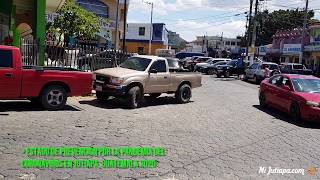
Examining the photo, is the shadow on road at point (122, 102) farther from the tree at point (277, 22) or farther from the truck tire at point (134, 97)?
the tree at point (277, 22)

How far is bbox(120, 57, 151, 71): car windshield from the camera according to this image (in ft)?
47.9

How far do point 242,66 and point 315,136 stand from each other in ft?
94.3

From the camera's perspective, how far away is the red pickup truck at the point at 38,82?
10922 millimetres

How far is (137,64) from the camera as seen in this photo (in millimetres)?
14789

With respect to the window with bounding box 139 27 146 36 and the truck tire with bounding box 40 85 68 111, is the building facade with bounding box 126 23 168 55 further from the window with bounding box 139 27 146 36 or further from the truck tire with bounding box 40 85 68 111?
the truck tire with bounding box 40 85 68 111

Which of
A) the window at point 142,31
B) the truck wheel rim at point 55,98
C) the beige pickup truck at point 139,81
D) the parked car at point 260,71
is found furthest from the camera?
the window at point 142,31

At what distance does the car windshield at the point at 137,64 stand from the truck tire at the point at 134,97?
949 mm

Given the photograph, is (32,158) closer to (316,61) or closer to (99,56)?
(99,56)

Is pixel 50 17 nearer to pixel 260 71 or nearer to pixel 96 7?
pixel 260 71

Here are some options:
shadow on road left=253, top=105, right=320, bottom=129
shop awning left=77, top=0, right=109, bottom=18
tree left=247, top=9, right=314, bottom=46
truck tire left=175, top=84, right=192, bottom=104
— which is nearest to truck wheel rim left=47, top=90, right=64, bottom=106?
truck tire left=175, top=84, right=192, bottom=104

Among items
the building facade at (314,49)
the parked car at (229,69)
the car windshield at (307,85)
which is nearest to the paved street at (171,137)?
the car windshield at (307,85)

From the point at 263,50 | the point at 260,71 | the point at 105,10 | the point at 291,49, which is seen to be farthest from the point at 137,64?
the point at 263,50

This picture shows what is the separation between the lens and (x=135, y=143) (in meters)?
8.67

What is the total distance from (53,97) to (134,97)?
2.80 m
